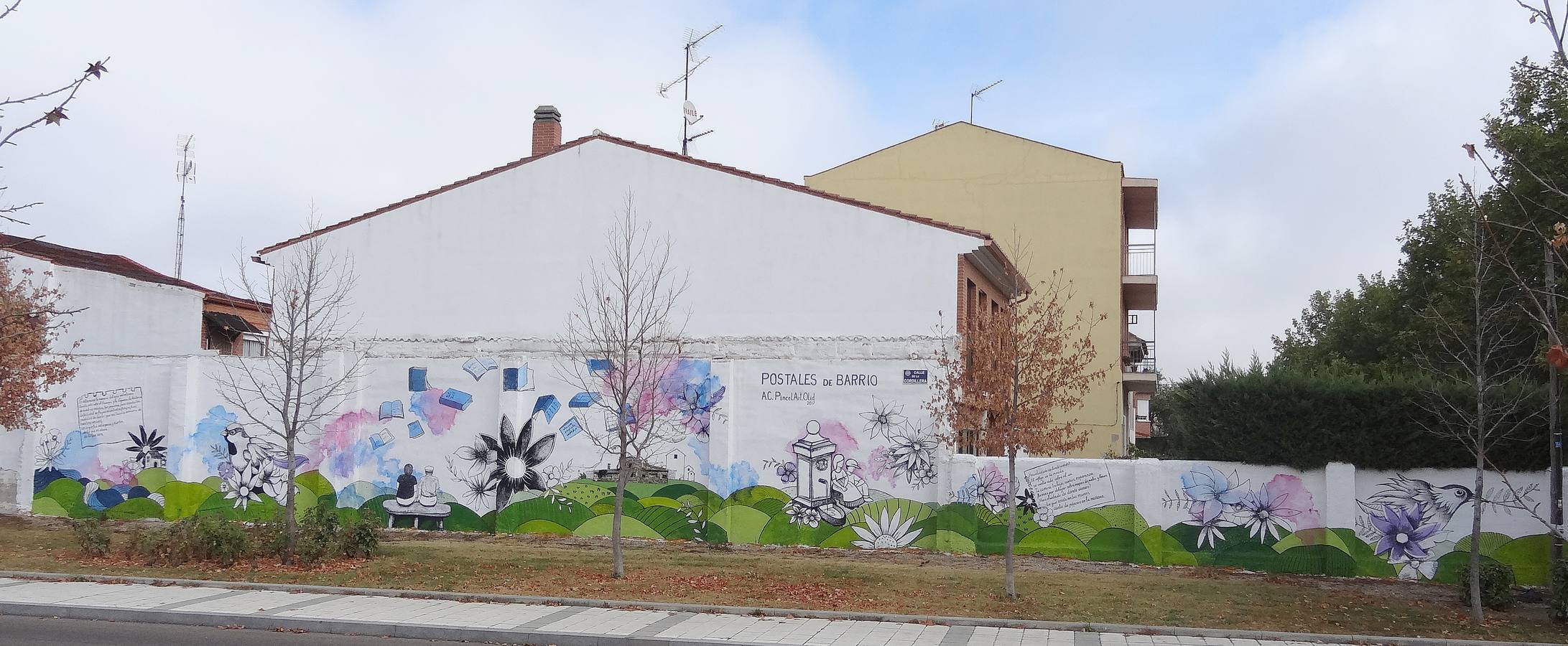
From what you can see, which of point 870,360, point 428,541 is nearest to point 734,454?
point 870,360

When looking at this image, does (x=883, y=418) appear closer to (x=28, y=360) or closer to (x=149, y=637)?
(x=149, y=637)

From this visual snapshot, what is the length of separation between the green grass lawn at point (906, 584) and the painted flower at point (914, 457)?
4.21 ft

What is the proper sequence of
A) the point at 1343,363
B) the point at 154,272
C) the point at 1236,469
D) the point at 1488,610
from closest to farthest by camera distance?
the point at 1488,610
the point at 1236,469
the point at 154,272
the point at 1343,363

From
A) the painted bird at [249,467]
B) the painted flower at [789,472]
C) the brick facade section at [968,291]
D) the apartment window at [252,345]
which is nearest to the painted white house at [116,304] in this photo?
the painted bird at [249,467]

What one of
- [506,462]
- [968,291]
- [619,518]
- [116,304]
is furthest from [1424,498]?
[116,304]

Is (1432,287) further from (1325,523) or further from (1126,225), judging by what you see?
(1325,523)

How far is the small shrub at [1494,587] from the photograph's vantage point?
13.8 metres

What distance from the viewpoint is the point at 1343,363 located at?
115 feet

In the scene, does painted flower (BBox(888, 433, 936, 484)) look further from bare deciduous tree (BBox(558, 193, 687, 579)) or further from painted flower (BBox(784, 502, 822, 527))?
bare deciduous tree (BBox(558, 193, 687, 579))

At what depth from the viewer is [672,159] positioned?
21.8 meters

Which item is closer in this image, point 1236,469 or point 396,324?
point 1236,469

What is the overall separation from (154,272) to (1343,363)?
34.4 meters

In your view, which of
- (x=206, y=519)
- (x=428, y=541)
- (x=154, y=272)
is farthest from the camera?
(x=154, y=272)

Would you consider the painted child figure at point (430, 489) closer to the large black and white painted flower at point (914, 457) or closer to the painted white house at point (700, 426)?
the painted white house at point (700, 426)
